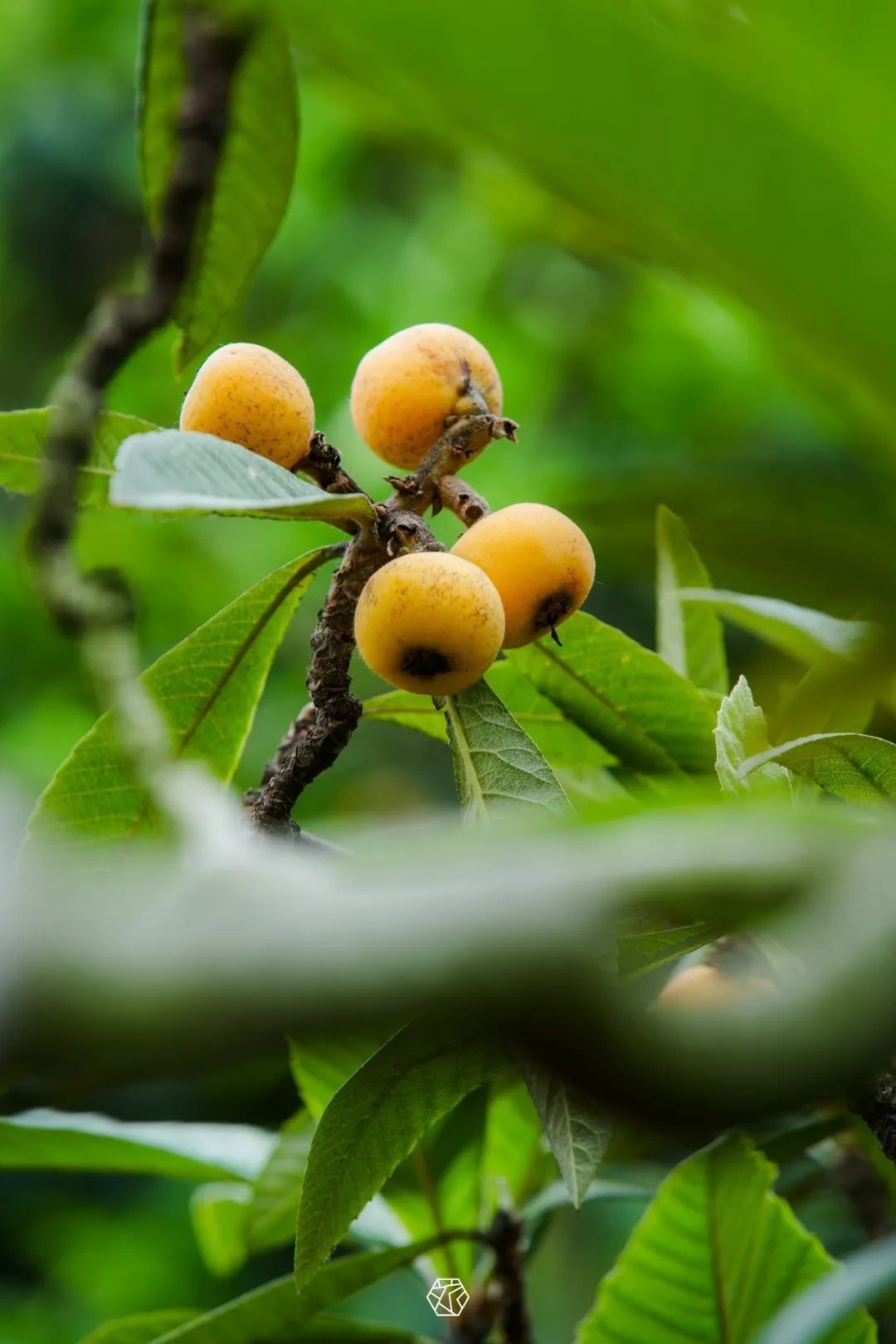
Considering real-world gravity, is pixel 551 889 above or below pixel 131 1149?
above

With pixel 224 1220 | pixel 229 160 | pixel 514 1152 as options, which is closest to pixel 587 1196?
pixel 514 1152

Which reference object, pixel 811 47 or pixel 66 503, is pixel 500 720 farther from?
pixel 811 47

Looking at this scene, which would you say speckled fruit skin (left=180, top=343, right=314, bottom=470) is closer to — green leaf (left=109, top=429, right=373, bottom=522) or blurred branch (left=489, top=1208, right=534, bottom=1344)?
green leaf (left=109, top=429, right=373, bottom=522)

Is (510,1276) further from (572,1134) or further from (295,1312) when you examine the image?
(572,1134)

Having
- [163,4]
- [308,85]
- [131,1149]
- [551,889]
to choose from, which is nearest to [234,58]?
[163,4]

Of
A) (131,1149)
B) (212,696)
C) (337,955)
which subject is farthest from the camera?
(131,1149)
